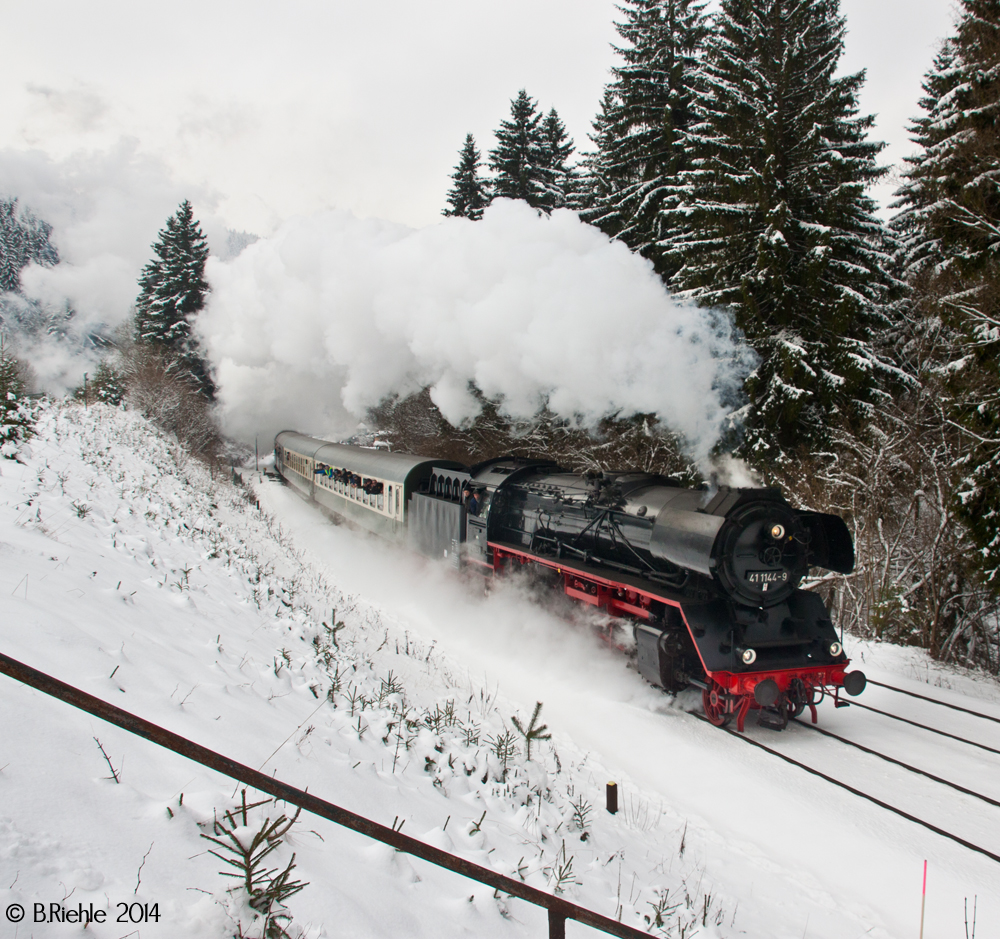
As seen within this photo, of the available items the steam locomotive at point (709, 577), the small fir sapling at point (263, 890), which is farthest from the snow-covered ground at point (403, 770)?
the steam locomotive at point (709, 577)

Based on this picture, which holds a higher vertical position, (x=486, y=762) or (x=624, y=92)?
(x=624, y=92)

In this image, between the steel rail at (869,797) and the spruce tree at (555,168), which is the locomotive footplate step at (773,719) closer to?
the steel rail at (869,797)

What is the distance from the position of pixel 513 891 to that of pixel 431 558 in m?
11.3

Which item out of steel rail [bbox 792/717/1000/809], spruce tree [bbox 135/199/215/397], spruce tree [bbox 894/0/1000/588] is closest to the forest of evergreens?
spruce tree [bbox 894/0/1000/588]

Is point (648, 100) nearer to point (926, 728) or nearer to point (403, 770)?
point (926, 728)

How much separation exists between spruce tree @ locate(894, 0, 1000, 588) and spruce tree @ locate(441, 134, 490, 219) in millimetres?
19990

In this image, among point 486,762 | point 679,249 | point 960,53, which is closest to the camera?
point 486,762

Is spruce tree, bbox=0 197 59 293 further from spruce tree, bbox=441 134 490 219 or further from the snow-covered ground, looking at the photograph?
the snow-covered ground

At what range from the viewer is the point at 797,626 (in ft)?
23.4

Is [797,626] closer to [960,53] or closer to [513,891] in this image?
[513,891]

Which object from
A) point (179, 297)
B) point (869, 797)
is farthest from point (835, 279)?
point (179, 297)

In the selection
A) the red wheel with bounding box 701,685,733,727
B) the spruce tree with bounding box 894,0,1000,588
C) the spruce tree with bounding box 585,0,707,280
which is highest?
the spruce tree with bounding box 585,0,707,280

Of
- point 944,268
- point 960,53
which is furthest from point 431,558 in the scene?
point 960,53

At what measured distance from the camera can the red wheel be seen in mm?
6764
